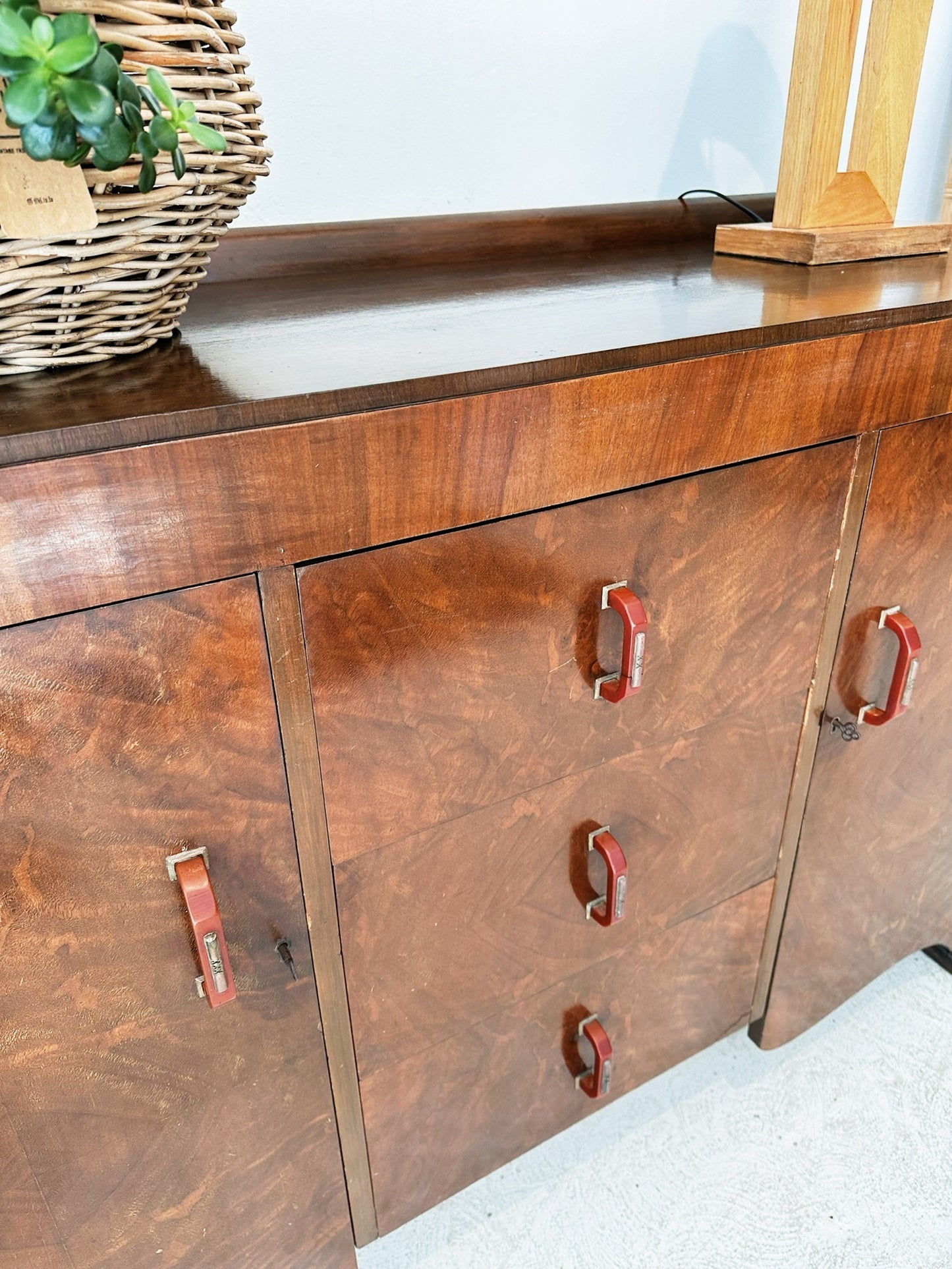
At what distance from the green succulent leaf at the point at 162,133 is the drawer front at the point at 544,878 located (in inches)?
16.7

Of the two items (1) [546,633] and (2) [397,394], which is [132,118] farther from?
(1) [546,633]

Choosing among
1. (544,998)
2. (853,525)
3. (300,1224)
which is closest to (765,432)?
(853,525)

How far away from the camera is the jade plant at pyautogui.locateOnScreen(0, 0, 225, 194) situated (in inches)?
13.5

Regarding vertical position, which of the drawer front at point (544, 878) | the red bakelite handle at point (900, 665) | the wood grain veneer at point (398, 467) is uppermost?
the wood grain veneer at point (398, 467)

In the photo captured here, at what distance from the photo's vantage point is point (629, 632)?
60cm

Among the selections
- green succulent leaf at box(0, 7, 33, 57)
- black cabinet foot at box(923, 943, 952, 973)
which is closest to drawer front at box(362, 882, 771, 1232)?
black cabinet foot at box(923, 943, 952, 973)

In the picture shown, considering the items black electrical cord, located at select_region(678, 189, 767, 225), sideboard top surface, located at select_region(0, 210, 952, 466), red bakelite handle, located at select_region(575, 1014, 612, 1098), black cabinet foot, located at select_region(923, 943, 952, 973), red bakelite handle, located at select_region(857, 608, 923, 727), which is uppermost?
black electrical cord, located at select_region(678, 189, 767, 225)

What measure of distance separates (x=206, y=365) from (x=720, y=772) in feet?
1.75

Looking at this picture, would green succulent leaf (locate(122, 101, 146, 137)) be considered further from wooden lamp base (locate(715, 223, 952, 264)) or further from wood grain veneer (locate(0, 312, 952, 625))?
wooden lamp base (locate(715, 223, 952, 264))

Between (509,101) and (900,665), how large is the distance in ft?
2.31

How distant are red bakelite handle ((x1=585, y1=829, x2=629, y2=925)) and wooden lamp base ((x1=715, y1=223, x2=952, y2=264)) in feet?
1.95

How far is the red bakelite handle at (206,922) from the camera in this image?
0.50 meters

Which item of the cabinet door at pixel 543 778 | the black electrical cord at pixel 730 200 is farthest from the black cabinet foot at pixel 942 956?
the black electrical cord at pixel 730 200

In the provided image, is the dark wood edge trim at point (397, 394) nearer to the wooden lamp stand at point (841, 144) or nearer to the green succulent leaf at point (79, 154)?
the green succulent leaf at point (79, 154)
